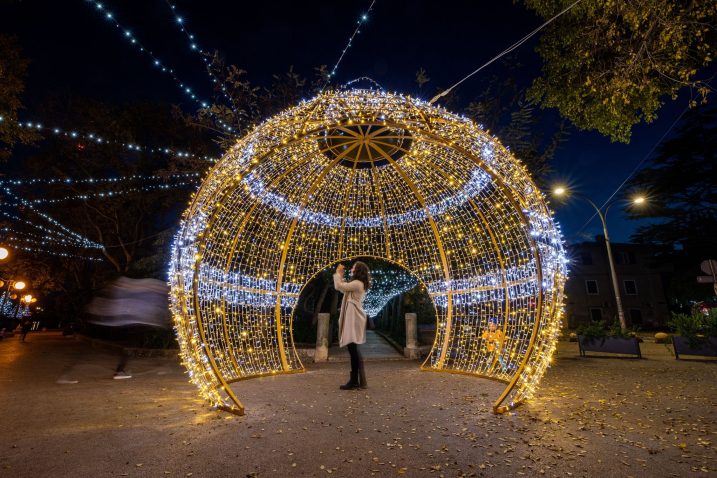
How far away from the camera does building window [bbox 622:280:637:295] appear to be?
2767cm

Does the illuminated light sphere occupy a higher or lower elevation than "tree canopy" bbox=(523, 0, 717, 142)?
lower

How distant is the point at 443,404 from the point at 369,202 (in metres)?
4.21

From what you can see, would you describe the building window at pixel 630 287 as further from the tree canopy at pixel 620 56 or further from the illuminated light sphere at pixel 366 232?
the illuminated light sphere at pixel 366 232

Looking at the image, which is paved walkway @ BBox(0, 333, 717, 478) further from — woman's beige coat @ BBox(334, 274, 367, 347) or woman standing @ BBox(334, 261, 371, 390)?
woman's beige coat @ BBox(334, 274, 367, 347)

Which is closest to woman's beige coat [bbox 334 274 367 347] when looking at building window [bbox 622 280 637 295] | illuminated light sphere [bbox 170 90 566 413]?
illuminated light sphere [bbox 170 90 566 413]

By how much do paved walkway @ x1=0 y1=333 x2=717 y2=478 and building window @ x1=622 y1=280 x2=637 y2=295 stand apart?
2766 cm

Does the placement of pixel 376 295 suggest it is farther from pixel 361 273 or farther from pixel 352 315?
pixel 352 315

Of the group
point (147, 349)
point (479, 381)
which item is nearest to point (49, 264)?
point (147, 349)

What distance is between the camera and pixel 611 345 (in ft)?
26.8

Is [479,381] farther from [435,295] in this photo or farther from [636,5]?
[636,5]

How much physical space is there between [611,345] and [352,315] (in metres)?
7.12

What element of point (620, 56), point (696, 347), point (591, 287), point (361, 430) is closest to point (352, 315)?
point (361, 430)

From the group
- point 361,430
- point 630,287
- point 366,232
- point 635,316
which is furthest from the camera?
point 630,287

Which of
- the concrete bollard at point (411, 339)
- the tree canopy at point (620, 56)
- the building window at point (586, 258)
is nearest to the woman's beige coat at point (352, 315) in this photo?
the concrete bollard at point (411, 339)
